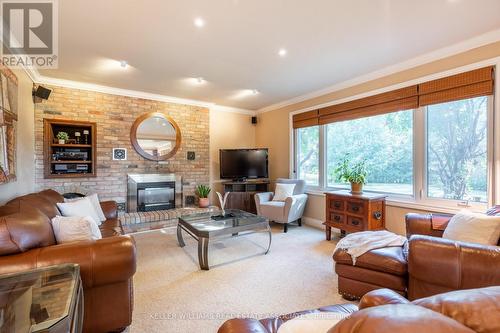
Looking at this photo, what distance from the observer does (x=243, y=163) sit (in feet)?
16.5

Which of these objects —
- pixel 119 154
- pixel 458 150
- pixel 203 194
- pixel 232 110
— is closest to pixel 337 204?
pixel 458 150

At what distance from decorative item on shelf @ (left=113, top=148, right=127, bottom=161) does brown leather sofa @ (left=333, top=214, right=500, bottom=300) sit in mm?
3891

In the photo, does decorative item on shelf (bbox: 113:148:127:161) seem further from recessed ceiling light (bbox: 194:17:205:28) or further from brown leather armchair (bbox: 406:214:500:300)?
brown leather armchair (bbox: 406:214:500:300)

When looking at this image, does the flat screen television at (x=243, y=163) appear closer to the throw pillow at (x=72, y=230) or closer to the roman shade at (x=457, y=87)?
the roman shade at (x=457, y=87)

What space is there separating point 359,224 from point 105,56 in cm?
400

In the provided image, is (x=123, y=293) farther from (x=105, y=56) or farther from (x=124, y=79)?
(x=124, y=79)

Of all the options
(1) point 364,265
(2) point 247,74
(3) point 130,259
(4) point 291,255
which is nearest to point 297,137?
(2) point 247,74

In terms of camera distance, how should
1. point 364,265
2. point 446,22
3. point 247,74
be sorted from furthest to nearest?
point 247,74 → point 446,22 → point 364,265

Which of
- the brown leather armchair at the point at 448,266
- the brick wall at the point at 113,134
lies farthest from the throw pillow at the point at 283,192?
the brown leather armchair at the point at 448,266

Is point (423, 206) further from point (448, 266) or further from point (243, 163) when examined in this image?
point (243, 163)

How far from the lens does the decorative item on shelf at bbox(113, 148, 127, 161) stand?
4.16 m

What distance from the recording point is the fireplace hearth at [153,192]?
4.29 meters

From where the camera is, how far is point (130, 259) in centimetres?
155

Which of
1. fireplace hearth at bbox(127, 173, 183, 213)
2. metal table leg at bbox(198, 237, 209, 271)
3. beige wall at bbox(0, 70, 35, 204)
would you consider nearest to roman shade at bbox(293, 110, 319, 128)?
fireplace hearth at bbox(127, 173, 183, 213)
